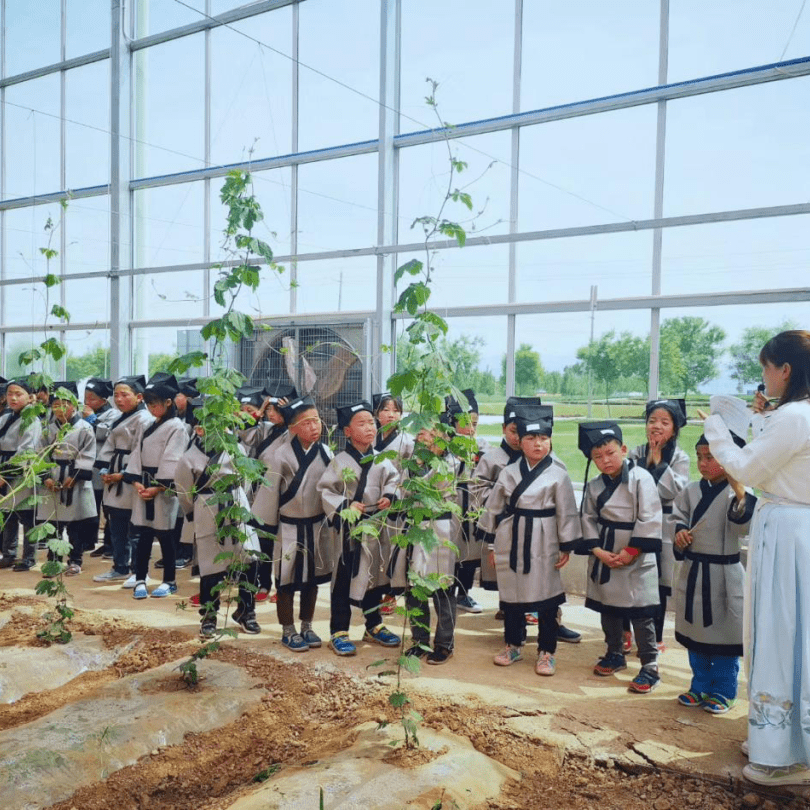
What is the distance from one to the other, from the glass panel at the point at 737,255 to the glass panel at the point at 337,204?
3.03m

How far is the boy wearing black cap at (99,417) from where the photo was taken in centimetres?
665

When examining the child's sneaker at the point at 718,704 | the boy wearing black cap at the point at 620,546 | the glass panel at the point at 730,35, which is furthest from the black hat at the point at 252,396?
the glass panel at the point at 730,35

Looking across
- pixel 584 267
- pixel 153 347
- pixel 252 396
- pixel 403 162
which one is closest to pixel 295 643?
pixel 252 396

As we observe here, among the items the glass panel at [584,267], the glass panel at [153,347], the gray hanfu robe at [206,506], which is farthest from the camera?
the glass panel at [153,347]

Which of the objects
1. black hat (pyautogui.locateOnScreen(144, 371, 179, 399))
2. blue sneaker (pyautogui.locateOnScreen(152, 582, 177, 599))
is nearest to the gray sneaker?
blue sneaker (pyautogui.locateOnScreen(152, 582, 177, 599))

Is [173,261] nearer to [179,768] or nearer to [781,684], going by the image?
[179,768]

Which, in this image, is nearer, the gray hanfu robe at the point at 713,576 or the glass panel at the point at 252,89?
the gray hanfu robe at the point at 713,576

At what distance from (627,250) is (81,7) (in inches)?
337

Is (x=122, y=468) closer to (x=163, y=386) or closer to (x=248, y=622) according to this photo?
(x=163, y=386)

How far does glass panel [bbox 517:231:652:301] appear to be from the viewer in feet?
20.4

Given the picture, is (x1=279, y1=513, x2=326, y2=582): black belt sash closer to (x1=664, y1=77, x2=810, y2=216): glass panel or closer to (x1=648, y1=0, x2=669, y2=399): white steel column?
(x1=648, y1=0, x2=669, y2=399): white steel column

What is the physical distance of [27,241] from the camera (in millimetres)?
11102

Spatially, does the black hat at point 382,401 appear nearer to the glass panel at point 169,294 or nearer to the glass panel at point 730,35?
the glass panel at point 730,35

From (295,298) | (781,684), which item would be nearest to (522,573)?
(781,684)
